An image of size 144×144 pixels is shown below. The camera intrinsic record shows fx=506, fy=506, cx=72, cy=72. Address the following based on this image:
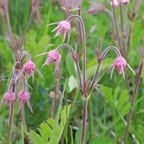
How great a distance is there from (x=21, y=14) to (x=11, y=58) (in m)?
1.07

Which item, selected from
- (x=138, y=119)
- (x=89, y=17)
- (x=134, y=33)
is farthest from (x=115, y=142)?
(x=89, y=17)

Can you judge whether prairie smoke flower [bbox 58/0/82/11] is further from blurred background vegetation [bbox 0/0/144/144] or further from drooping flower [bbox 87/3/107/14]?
drooping flower [bbox 87/3/107/14]

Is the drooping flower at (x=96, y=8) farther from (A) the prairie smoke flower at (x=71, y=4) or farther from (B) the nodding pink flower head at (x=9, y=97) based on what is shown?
(B) the nodding pink flower head at (x=9, y=97)

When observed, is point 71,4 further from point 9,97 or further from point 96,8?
point 96,8

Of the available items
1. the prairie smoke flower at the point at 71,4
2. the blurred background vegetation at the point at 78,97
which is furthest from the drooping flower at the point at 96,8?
→ the prairie smoke flower at the point at 71,4

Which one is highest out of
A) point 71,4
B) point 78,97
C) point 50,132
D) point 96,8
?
point 71,4

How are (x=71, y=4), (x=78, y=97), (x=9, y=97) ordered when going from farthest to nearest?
(x=78, y=97) < (x=71, y=4) < (x=9, y=97)

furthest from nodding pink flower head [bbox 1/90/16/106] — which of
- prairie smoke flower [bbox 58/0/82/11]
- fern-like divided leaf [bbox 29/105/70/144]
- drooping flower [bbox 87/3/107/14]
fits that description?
drooping flower [bbox 87/3/107/14]

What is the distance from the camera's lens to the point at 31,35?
7.48 feet

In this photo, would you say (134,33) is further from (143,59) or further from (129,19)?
(143,59)

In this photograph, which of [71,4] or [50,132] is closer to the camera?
[50,132]

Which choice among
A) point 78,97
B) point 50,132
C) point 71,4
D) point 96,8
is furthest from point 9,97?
point 96,8

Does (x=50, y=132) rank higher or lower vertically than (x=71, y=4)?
lower

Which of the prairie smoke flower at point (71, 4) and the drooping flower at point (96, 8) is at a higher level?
the prairie smoke flower at point (71, 4)
